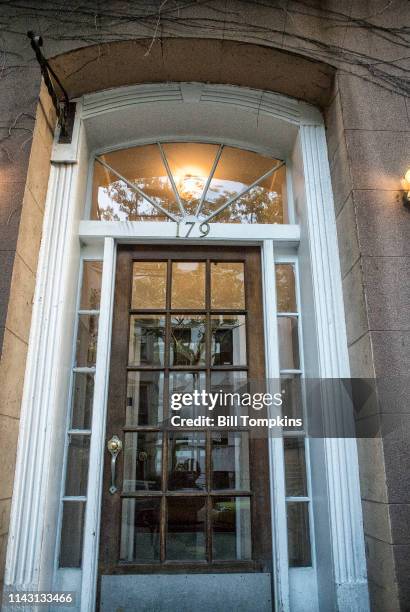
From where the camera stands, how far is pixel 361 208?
2.58 metres

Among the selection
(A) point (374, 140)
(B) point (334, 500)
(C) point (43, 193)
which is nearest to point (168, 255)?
(C) point (43, 193)

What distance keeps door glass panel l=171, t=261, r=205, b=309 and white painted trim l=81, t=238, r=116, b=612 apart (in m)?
0.44

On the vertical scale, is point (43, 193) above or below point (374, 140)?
below

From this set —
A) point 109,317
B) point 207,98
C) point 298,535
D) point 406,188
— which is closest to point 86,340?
point 109,317

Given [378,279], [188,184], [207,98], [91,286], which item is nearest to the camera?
[378,279]

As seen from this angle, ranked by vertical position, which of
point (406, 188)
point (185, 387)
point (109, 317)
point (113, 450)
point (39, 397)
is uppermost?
point (406, 188)

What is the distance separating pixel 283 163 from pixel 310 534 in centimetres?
269

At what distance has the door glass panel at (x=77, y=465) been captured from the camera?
269 cm

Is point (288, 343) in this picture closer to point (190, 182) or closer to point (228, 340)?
point (228, 340)

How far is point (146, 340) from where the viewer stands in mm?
3002

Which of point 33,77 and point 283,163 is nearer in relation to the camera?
point 33,77

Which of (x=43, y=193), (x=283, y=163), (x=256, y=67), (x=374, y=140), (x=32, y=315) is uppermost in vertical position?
(x=256, y=67)

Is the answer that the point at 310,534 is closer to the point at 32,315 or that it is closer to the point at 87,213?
the point at 32,315

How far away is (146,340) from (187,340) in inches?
11.2
